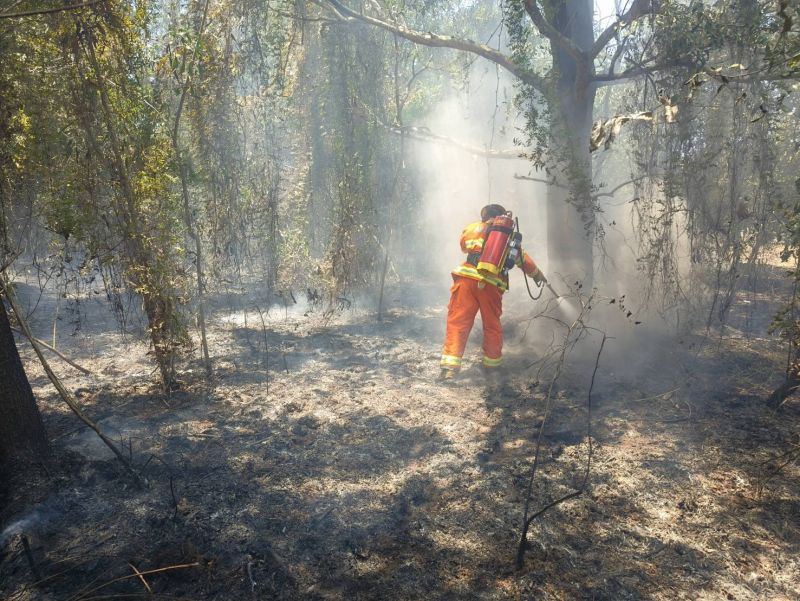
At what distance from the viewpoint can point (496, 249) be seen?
19.6 ft

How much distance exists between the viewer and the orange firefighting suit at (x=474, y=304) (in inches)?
236

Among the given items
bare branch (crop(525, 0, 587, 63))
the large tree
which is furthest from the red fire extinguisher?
bare branch (crop(525, 0, 587, 63))

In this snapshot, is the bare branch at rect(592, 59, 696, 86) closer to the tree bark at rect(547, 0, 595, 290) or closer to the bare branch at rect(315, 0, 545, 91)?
the tree bark at rect(547, 0, 595, 290)

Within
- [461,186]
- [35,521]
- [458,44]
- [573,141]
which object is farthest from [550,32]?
[461,186]

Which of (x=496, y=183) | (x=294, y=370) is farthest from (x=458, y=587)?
(x=496, y=183)

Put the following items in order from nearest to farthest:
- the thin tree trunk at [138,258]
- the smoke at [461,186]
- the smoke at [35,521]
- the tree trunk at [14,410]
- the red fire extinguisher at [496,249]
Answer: the smoke at [35,521] < the tree trunk at [14,410] < the thin tree trunk at [138,258] < the red fire extinguisher at [496,249] < the smoke at [461,186]

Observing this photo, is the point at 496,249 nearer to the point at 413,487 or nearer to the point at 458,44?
the point at 458,44

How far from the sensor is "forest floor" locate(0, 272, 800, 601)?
2.94 meters

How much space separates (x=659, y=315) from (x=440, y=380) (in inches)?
126

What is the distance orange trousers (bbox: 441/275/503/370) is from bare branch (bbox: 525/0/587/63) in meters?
2.64

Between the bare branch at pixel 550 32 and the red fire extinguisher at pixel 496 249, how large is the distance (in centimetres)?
191

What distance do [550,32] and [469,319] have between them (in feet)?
10.2

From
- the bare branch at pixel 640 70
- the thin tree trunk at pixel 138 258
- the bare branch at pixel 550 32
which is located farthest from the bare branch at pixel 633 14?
the thin tree trunk at pixel 138 258

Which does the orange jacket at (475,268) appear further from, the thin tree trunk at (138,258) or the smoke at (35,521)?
the smoke at (35,521)
